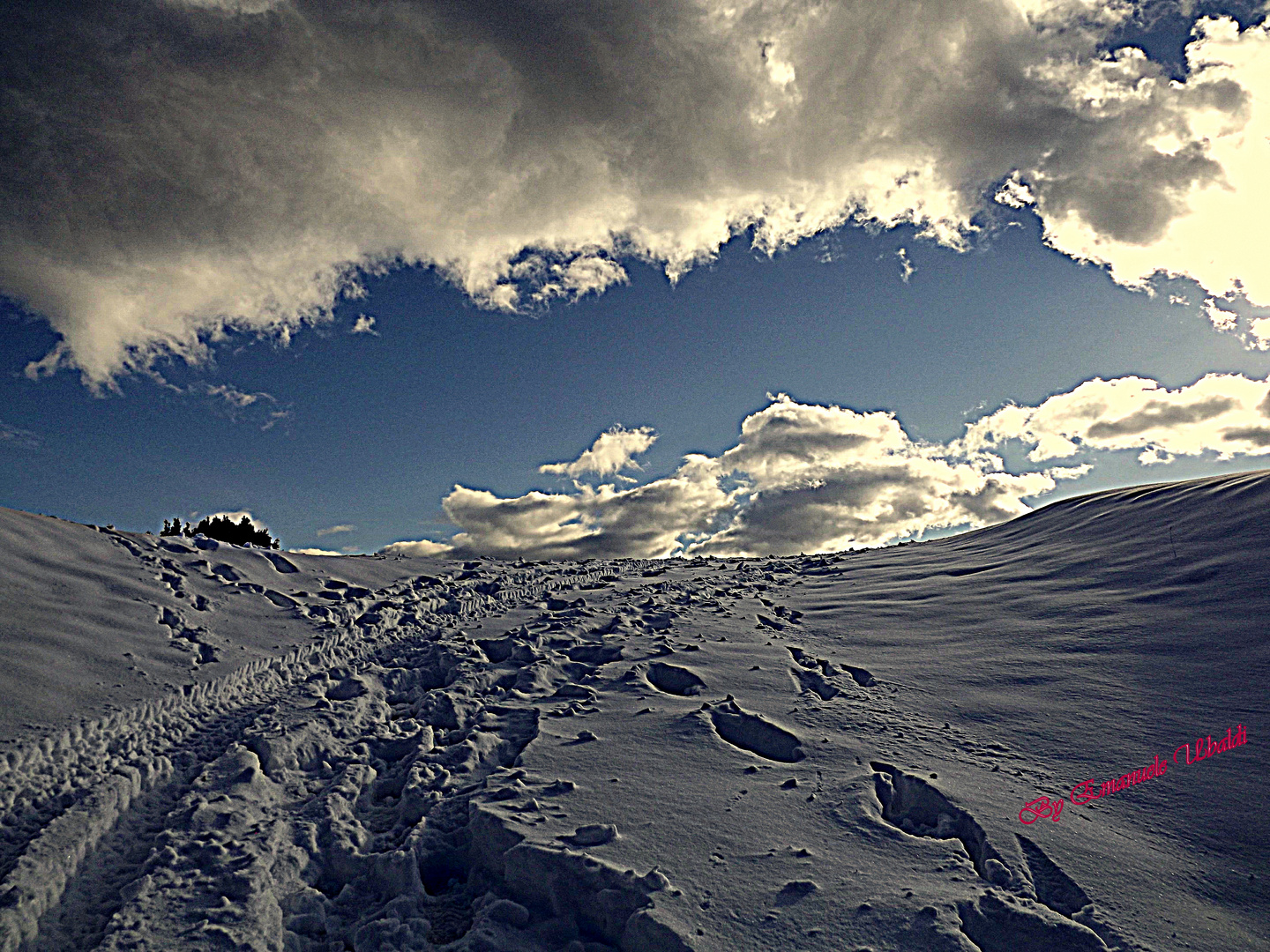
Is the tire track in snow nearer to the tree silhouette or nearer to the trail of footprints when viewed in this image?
the trail of footprints

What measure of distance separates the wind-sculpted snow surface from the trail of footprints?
0.07ft

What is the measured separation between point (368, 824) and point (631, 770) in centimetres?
183

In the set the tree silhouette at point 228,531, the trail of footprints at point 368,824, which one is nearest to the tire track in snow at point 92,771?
the trail of footprints at point 368,824

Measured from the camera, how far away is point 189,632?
→ 749 cm

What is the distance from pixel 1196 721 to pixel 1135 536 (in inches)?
247

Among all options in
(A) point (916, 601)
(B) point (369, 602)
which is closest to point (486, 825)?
(B) point (369, 602)

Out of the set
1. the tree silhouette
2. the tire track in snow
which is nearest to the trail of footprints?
the tire track in snow

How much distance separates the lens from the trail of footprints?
11.2 feet

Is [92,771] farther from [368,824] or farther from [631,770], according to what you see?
[631,770]

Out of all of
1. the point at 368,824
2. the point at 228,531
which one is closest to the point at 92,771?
the point at 368,824

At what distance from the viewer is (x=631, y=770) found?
16.3 feet

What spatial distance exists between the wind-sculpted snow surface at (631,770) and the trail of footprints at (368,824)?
0.02 metres

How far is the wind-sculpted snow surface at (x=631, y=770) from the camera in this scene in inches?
137

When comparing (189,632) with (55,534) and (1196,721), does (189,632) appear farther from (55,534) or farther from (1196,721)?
(1196,721)
